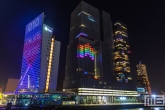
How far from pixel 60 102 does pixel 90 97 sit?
44248mm

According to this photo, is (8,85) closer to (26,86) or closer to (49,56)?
(26,86)

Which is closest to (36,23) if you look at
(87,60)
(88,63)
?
(87,60)

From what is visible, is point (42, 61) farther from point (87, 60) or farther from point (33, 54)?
point (87, 60)

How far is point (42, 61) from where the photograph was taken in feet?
381

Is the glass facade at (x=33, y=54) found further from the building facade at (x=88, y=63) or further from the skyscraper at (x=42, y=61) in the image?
the building facade at (x=88, y=63)

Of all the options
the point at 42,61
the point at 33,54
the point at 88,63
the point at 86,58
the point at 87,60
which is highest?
the point at 86,58

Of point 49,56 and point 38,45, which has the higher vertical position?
point 38,45

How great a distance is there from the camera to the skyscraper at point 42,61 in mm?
114500

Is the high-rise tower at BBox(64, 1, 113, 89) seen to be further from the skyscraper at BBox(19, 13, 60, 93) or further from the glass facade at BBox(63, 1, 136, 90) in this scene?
the skyscraper at BBox(19, 13, 60, 93)

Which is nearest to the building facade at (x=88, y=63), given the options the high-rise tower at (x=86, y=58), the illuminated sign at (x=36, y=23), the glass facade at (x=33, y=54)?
the high-rise tower at (x=86, y=58)

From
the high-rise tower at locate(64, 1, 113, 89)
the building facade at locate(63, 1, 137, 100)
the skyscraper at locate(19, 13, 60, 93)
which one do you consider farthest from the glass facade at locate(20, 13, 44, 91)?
the high-rise tower at locate(64, 1, 113, 89)

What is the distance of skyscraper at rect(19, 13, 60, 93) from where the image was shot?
114500 millimetres

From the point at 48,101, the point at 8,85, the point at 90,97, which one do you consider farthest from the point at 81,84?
the point at 8,85

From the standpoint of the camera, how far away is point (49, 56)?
117 m
